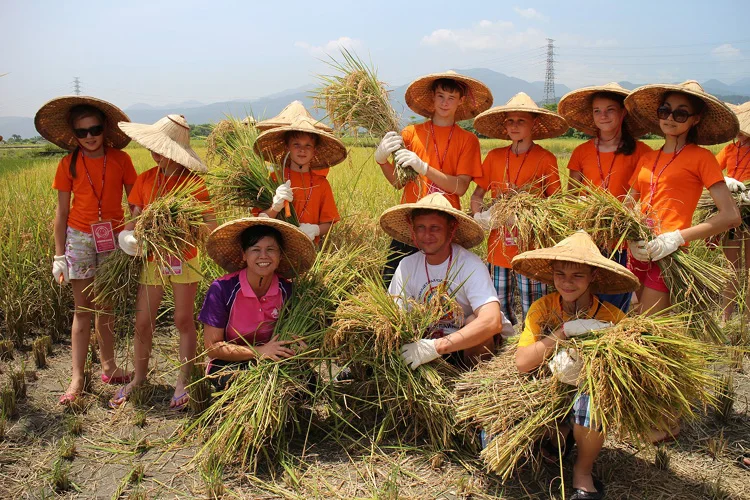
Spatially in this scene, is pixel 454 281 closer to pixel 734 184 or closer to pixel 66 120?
pixel 734 184

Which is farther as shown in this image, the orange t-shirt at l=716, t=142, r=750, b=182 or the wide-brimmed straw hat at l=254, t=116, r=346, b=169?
the orange t-shirt at l=716, t=142, r=750, b=182

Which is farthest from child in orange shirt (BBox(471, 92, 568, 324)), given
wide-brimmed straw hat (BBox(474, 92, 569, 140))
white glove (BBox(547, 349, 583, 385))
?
white glove (BBox(547, 349, 583, 385))

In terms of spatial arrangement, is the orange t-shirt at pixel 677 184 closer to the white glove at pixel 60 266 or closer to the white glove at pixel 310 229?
the white glove at pixel 310 229

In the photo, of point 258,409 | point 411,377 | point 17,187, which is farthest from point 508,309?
point 17,187

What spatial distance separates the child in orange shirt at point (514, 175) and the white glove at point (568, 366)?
862 millimetres

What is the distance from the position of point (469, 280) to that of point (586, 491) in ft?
3.63

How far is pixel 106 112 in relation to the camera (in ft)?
11.2

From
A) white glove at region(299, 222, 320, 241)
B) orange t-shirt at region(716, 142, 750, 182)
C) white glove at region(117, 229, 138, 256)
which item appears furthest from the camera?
orange t-shirt at region(716, 142, 750, 182)

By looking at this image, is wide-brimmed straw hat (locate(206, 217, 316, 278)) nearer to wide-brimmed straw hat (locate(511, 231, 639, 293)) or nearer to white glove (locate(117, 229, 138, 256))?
white glove (locate(117, 229, 138, 256))

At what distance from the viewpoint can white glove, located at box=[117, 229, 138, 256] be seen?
2938 mm

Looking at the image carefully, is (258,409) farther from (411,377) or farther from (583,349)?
(583,349)

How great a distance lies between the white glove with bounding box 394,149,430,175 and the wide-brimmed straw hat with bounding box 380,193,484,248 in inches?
12.6

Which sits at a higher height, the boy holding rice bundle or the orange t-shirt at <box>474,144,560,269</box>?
the orange t-shirt at <box>474,144,560,269</box>

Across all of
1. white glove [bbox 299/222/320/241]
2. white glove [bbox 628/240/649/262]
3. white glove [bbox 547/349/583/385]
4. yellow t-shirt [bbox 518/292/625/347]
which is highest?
white glove [bbox 299/222/320/241]
